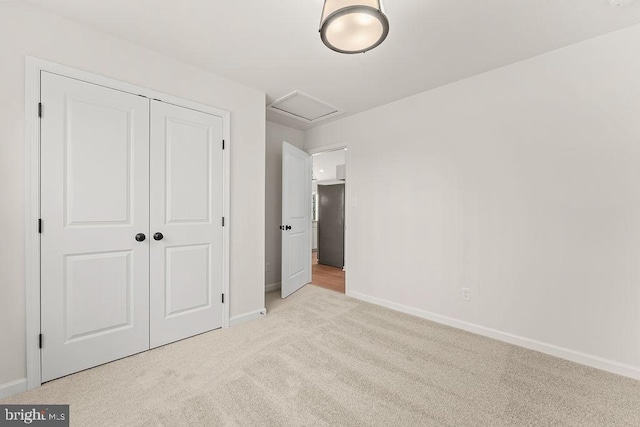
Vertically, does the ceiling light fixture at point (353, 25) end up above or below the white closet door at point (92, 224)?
above

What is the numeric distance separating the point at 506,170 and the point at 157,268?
130 inches

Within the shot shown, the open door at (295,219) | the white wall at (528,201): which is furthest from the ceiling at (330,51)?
the open door at (295,219)

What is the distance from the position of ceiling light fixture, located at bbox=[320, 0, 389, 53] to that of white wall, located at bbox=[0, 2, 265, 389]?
66.5 inches

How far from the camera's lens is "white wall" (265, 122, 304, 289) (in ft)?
13.2

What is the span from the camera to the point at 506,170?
7.96 feet

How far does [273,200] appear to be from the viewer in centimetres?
409

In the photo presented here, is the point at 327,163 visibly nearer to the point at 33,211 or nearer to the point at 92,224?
the point at 92,224

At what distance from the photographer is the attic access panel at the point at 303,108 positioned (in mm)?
3145
